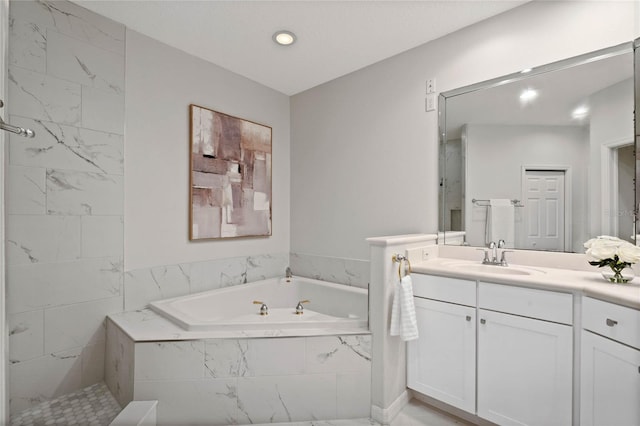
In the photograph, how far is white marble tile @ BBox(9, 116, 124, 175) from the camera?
179 centimetres

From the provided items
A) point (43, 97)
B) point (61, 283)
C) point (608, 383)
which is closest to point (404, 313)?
point (608, 383)

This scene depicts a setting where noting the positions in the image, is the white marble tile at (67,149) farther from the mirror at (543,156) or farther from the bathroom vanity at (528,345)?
the mirror at (543,156)

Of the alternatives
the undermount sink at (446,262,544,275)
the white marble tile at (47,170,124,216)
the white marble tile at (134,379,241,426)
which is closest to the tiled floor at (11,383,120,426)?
the white marble tile at (134,379,241,426)

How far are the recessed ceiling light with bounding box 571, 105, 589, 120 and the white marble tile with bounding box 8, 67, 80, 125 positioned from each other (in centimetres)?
293

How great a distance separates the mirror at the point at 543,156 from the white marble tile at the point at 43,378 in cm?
249

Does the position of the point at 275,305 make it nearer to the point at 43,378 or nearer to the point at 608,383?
the point at 43,378

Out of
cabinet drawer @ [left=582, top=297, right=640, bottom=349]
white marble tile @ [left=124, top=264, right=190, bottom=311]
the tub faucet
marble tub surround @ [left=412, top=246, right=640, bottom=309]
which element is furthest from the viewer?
the tub faucet

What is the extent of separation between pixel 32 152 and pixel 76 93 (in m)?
0.44

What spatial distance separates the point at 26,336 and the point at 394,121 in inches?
108

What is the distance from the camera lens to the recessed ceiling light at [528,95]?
1966 mm

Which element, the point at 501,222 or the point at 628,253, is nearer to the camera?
the point at 628,253

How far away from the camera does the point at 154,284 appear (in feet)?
7.68

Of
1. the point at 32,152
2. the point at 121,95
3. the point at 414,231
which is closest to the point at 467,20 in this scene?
the point at 414,231

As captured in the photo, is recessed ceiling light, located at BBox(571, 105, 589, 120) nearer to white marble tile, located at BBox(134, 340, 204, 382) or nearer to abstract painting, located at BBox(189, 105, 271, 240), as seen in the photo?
abstract painting, located at BBox(189, 105, 271, 240)
